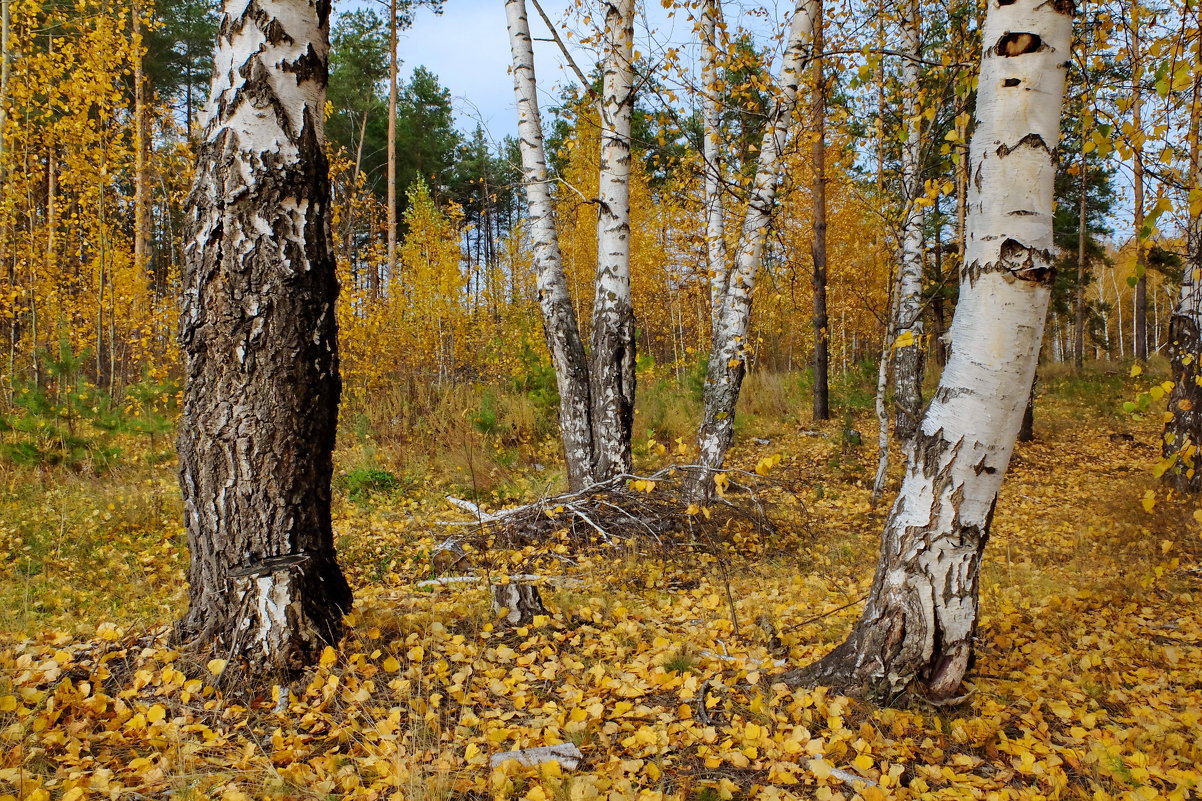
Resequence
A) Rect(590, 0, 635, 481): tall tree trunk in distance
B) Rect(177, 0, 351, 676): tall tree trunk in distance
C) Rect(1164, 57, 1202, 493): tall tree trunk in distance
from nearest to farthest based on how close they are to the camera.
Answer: Rect(177, 0, 351, 676): tall tree trunk in distance < Rect(590, 0, 635, 481): tall tree trunk in distance < Rect(1164, 57, 1202, 493): tall tree trunk in distance

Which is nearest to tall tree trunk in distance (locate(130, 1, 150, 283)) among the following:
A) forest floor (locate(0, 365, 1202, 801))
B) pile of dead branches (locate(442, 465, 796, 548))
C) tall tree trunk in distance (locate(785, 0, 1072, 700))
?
forest floor (locate(0, 365, 1202, 801))

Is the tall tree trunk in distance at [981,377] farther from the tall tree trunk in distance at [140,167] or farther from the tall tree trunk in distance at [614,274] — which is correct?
the tall tree trunk in distance at [140,167]

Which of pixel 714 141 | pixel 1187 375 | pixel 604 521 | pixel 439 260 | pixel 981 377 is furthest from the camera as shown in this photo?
pixel 439 260

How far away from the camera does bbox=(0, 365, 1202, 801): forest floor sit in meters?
1.91

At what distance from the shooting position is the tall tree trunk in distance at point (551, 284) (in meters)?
5.36

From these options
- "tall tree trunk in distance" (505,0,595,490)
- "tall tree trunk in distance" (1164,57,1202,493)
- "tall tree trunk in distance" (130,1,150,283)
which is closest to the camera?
"tall tree trunk in distance" (505,0,595,490)

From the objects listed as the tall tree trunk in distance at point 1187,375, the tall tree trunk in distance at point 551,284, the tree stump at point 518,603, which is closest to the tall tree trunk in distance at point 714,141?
the tall tree trunk in distance at point 551,284

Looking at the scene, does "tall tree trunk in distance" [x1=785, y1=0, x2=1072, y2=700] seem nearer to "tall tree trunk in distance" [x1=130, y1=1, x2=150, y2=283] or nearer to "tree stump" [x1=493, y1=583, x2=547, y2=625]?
"tree stump" [x1=493, y1=583, x2=547, y2=625]

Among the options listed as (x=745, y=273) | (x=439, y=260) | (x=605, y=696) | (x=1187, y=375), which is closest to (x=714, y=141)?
(x=745, y=273)

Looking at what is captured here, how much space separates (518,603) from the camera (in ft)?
10.3

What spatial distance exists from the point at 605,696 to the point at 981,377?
5.90 ft

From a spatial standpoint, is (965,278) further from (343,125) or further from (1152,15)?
(343,125)

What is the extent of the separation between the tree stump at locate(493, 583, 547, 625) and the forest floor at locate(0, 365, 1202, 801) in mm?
71

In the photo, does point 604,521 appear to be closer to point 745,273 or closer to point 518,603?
point 518,603
